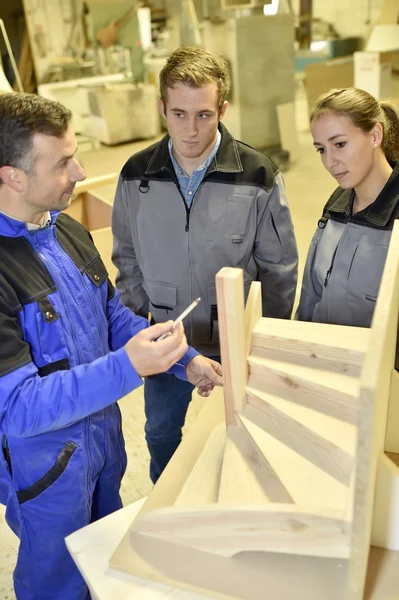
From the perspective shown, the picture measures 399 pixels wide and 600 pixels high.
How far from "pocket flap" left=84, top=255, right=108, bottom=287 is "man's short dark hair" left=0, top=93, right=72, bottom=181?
1.03 ft

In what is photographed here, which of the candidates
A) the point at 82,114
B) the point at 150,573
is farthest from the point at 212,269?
the point at 82,114

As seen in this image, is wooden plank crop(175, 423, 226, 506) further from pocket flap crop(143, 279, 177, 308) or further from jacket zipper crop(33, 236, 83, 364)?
pocket flap crop(143, 279, 177, 308)

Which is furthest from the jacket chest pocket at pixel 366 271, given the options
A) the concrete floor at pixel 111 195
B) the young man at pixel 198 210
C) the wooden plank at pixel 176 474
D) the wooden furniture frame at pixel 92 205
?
the wooden furniture frame at pixel 92 205

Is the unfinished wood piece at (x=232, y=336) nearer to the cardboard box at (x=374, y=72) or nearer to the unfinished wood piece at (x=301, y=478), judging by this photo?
the unfinished wood piece at (x=301, y=478)

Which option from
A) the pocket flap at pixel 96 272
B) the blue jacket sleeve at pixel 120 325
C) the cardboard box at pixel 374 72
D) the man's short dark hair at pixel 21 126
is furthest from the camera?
the cardboard box at pixel 374 72

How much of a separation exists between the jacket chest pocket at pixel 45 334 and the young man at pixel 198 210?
666mm

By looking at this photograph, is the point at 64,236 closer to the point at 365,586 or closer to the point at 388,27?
the point at 365,586

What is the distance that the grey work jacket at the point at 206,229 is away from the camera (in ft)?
6.15

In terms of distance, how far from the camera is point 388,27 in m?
6.10

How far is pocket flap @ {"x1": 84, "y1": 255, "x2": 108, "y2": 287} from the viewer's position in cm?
153

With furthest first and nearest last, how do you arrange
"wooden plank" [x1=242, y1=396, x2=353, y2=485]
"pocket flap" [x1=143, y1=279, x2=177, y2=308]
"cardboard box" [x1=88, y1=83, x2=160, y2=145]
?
1. "cardboard box" [x1=88, y1=83, x2=160, y2=145]
2. "pocket flap" [x1=143, y1=279, x2=177, y2=308]
3. "wooden plank" [x1=242, y1=396, x2=353, y2=485]

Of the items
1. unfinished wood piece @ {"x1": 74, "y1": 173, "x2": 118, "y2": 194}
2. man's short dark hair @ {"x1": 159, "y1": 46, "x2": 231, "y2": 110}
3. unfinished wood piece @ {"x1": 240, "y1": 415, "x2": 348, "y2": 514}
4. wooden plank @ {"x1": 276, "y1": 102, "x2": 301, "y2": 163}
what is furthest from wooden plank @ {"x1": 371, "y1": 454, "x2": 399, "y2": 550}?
wooden plank @ {"x1": 276, "y1": 102, "x2": 301, "y2": 163}

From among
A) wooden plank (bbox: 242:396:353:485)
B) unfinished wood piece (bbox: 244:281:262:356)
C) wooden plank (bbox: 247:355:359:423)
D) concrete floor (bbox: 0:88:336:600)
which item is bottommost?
concrete floor (bbox: 0:88:336:600)

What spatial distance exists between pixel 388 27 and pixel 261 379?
6177mm
